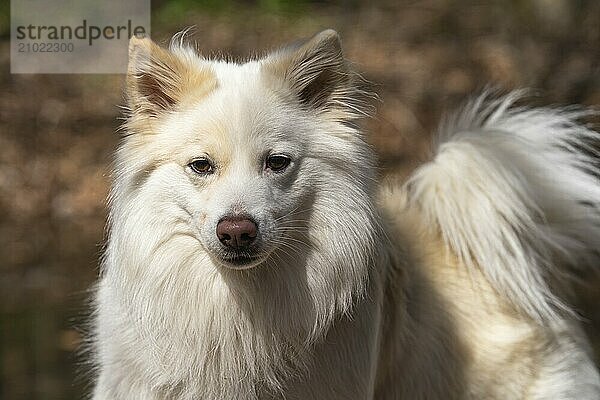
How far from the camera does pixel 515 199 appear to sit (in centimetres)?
403

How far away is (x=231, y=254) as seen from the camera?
3057 millimetres

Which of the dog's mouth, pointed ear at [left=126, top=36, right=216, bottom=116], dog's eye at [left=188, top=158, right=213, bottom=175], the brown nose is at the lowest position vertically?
the dog's mouth

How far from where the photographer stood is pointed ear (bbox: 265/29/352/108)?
3.31m

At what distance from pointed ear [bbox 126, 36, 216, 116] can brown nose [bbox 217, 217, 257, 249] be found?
0.52m

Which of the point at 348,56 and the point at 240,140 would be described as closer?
the point at 240,140

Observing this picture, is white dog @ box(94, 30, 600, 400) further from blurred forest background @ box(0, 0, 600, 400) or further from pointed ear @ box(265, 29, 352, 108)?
blurred forest background @ box(0, 0, 600, 400)

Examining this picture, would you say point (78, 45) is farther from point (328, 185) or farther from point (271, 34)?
point (328, 185)

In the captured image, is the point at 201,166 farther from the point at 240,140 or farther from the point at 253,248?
the point at 253,248

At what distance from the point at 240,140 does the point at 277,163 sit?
0.15 metres

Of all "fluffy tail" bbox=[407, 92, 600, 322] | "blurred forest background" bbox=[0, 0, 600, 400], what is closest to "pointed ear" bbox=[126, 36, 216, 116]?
"fluffy tail" bbox=[407, 92, 600, 322]

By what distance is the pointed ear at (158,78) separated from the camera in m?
→ 3.28

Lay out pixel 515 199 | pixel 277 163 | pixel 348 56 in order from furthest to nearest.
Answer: pixel 348 56 < pixel 515 199 < pixel 277 163

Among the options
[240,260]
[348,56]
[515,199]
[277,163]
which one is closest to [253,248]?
[240,260]

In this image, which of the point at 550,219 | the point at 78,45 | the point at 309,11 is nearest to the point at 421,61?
the point at 309,11
